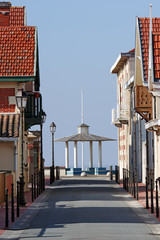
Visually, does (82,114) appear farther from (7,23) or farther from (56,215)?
(56,215)

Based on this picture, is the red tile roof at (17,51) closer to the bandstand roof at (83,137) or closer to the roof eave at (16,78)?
the roof eave at (16,78)

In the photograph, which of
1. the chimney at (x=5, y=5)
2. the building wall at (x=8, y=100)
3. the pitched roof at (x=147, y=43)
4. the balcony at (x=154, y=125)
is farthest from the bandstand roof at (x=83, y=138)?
the balcony at (x=154, y=125)

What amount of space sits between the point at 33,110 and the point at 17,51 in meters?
3.15

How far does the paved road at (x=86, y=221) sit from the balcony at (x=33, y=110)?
335 inches

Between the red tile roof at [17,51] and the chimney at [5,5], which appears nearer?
the red tile roof at [17,51]

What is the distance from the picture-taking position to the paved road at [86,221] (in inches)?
625

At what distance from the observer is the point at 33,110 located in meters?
36.5

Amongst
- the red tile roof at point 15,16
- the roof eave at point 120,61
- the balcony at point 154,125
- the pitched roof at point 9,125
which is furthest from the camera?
the roof eave at point 120,61

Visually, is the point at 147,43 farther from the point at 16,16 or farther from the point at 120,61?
the point at 120,61

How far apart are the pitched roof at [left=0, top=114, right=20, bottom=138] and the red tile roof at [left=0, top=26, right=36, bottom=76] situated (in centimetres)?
218

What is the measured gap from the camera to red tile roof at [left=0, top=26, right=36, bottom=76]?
3422cm

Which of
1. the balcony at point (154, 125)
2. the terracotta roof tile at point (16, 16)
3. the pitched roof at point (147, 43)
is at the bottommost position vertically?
the balcony at point (154, 125)

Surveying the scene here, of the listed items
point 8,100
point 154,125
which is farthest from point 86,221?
point 8,100

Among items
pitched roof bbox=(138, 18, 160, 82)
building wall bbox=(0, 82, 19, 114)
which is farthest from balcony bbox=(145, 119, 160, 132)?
building wall bbox=(0, 82, 19, 114)
